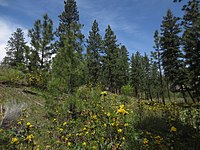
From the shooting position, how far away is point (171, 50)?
74.4 ft

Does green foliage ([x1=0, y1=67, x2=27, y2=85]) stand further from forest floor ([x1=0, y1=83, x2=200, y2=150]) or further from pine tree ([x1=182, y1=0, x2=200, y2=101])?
pine tree ([x1=182, y1=0, x2=200, y2=101])

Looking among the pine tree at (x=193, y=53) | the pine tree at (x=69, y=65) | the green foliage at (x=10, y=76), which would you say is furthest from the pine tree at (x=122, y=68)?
the pine tree at (x=69, y=65)

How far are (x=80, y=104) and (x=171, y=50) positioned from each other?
1928 cm

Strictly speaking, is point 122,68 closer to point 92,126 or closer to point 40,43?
point 40,43

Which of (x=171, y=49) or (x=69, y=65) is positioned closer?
(x=69, y=65)

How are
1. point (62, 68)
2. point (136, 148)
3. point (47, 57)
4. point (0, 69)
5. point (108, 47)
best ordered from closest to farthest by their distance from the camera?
1. point (136, 148)
2. point (62, 68)
3. point (0, 69)
4. point (47, 57)
5. point (108, 47)

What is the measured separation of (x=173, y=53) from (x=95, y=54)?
47.9 feet

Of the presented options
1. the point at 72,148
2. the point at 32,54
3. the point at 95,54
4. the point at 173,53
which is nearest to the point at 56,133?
the point at 72,148

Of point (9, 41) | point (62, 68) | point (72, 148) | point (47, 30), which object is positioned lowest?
point (72, 148)

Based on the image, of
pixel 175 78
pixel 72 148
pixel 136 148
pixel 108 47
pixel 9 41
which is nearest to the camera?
pixel 136 148

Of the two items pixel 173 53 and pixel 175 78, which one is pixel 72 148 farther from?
pixel 173 53

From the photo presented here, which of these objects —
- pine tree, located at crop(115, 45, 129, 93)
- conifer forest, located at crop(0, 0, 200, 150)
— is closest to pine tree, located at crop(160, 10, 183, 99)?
conifer forest, located at crop(0, 0, 200, 150)

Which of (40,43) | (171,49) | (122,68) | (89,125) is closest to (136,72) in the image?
(122,68)

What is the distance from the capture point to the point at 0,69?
1288 cm
